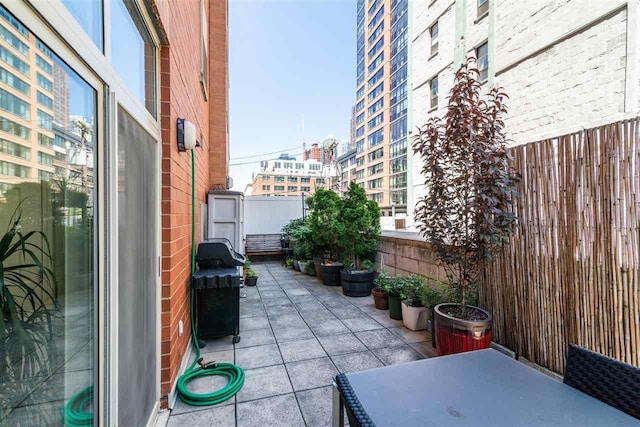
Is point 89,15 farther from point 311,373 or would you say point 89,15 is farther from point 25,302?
point 311,373

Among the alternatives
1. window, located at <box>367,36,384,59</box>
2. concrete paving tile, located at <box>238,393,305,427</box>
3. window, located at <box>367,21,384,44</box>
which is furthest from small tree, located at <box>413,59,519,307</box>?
window, located at <box>367,21,384,44</box>

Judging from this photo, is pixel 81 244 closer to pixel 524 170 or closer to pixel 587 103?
pixel 524 170

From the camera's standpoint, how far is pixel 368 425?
80 centimetres

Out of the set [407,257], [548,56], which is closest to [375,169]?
[548,56]

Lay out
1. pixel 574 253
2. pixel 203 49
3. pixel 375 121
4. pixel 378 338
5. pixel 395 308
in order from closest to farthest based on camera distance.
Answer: pixel 574 253 < pixel 378 338 < pixel 395 308 < pixel 203 49 < pixel 375 121

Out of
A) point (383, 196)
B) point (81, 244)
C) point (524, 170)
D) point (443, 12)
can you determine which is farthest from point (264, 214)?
point (383, 196)

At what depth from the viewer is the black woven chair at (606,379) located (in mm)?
1037

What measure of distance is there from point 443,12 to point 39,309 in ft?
44.6

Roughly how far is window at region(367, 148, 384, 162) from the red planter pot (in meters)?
38.5

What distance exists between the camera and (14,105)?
2.34 feet

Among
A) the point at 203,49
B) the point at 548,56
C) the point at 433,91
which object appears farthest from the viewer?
the point at 433,91

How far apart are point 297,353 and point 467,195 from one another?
2229 millimetres

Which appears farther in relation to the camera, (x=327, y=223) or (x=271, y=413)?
(x=327, y=223)

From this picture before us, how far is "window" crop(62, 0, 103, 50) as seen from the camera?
0.95 m
